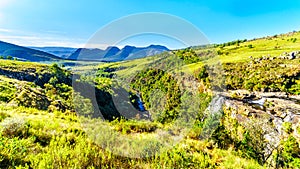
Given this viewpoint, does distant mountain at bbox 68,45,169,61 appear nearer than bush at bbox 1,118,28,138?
No

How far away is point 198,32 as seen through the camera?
1024 centimetres

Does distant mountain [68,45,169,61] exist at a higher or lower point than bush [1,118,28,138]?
higher

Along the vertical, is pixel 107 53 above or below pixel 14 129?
above

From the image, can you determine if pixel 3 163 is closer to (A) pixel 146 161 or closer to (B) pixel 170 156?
(A) pixel 146 161

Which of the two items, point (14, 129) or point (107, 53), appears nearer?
point (14, 129)

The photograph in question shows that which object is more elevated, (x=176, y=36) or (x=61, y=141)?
(x=176, y=36)

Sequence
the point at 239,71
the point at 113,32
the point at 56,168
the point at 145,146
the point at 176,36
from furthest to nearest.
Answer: the point at 239,71
the point at 176,36
the point at 113,32
the point at 145,146
the point at 56,168

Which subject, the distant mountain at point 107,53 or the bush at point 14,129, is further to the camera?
the distant mountain at point 107,53

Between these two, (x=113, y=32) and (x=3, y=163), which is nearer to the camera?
(x=3, y=163)

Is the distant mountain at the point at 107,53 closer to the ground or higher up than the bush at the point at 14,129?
higher up

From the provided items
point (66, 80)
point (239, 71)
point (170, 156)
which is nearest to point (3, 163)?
point (170, 156)

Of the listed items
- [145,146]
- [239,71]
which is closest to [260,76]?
[239,71]

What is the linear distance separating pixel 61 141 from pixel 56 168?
1.32 m

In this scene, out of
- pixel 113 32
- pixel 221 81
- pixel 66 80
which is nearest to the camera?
pixel 113 32
